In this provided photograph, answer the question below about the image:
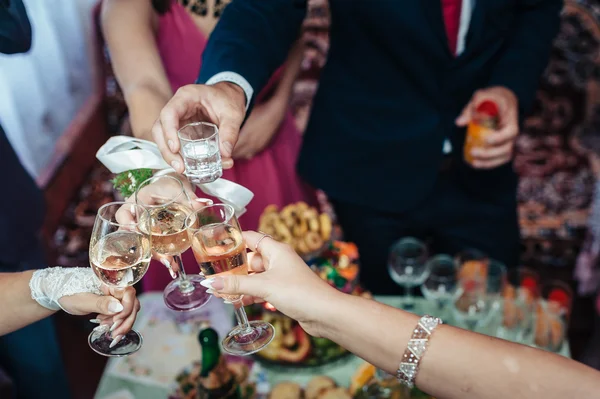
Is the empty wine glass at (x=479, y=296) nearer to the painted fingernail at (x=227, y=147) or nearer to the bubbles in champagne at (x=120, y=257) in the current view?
the painted fingernail at (x=227, y=147)

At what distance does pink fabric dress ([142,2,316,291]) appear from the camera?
1287 millimetres

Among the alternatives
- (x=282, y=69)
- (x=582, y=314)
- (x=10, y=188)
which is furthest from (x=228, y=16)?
(x=582, y=314)

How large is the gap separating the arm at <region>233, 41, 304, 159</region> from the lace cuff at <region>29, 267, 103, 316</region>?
71 centimetres

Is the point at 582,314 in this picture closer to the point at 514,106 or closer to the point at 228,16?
the point at 514,106

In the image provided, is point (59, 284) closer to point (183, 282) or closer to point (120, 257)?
point (120, 257)

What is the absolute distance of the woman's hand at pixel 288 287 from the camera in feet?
3.16

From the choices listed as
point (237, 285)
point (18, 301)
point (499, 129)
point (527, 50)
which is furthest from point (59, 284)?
point (527, 50)

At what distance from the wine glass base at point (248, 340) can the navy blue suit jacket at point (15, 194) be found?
1.50ft

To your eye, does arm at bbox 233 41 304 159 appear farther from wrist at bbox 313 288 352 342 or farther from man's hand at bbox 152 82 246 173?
wrist at bbox 313 288 352 342

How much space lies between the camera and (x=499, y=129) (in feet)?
5.84

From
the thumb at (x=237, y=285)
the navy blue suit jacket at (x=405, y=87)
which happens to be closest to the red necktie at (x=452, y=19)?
the navy blue suit jacket at (x=405, y=87)

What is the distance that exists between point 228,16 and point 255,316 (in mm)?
820

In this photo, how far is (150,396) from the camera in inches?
65.9

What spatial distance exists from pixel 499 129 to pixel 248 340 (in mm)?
1030
